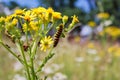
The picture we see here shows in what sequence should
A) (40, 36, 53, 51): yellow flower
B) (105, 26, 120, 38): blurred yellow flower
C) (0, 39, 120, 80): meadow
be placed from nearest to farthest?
(40, 36, 53, 51): yellow flower, (0, 39, 120, 80): meadow, (105, 26, 120, 38): blurred yellow flower

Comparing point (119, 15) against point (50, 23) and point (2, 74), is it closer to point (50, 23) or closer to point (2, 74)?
point (2, 74)

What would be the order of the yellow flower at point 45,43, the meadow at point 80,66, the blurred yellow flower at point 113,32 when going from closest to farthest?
the yellow flower at point 45,43, the meadow at point 80,66, the blurred yellow flower at point 113,32

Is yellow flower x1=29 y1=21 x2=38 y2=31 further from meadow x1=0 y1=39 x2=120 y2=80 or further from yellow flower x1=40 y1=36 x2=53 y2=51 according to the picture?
meadow x1=0 y1=39 x2=120 y2=80

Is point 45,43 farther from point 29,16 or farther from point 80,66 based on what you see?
point 80,66

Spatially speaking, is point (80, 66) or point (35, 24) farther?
point (80, 66)

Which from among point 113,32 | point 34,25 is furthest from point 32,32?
point 113,32

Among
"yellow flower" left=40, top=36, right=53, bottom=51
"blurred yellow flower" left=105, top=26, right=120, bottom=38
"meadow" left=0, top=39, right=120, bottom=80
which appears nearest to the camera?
"yellow flower" left=40, top=36, right=53, bottom=51

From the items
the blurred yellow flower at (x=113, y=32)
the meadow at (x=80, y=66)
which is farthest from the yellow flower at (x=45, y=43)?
the blurred yellow flower at (x=113, y=32)

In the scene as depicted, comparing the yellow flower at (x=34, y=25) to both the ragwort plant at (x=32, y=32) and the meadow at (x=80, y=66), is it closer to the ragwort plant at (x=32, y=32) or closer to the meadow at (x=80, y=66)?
the ragwort plant at (x=32, y=32)

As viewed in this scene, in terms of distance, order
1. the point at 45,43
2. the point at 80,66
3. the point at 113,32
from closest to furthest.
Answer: the point at 45,43, the point at 80,66, the point at 113,32

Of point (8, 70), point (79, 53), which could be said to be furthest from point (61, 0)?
point (8, 70)

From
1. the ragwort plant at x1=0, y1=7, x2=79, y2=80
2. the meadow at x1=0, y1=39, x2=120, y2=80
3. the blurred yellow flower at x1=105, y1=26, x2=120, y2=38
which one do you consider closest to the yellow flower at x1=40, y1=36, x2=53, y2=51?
the ragwort plant at x1=0, y1=7, x2=79, y2=80
